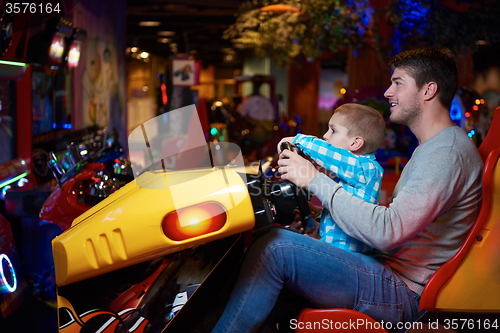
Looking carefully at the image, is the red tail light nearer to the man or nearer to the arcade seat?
the man

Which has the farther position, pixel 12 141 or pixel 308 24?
pixel 308 24

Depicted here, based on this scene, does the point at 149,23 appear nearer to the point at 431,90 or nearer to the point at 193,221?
the point at 431,90

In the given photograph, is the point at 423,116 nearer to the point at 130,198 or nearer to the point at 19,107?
the point at 130,198

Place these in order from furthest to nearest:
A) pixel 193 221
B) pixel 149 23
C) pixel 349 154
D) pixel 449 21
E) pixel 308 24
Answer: pixel 149 23, pixel 308 24, pixel 449 21, pixel 349 154, pixel 193 221

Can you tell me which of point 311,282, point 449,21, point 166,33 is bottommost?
point 311,282

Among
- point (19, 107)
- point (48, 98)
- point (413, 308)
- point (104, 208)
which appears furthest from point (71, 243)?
point (48, 98)

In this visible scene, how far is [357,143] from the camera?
1.57 metres

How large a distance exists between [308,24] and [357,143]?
3.89 meters

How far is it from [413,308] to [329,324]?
0.82 ft

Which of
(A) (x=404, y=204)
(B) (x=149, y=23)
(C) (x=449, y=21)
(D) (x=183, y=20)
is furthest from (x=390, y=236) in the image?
(B) (x=149, y=23)

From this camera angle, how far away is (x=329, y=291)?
1446 mm

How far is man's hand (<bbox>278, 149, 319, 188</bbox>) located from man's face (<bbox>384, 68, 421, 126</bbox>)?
345 millimetres

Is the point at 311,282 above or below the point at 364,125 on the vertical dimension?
below

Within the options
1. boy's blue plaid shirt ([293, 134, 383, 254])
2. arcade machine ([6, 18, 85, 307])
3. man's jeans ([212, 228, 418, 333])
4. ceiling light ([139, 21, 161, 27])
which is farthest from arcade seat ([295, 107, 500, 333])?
ceiling light ([139, 21, 161, 27])
